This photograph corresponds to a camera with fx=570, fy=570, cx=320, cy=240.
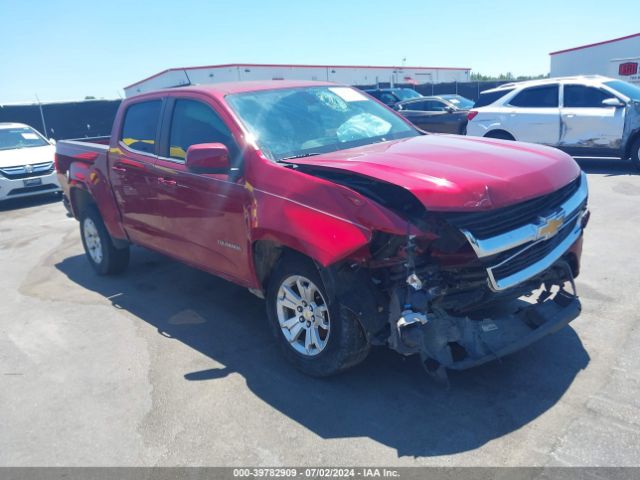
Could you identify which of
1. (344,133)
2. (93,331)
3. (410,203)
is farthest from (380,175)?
(93,331)

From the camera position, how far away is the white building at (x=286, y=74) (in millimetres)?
33688

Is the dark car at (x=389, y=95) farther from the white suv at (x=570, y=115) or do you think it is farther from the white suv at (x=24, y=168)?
the white suv at (x=24, y=168)

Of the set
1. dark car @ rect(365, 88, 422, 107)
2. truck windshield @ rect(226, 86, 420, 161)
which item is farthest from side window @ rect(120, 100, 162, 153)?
dark car @ rect(365, 88, 422, 107)

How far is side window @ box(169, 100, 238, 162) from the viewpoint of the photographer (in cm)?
447

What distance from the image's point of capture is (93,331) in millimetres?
5164

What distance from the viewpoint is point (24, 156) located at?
12133 mm

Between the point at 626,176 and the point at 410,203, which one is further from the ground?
the point at 410,203

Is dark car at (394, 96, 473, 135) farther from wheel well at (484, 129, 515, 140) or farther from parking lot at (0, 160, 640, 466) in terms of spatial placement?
parking lot at (0, 160, 640, 466)

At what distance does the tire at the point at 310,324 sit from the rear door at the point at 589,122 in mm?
8626

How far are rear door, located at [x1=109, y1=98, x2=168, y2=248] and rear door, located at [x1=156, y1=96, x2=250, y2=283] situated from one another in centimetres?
18

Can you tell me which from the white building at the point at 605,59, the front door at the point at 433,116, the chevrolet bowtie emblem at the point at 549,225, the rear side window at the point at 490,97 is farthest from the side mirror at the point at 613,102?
the white building at the point at 605,59

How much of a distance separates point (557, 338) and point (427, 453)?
5.60ft

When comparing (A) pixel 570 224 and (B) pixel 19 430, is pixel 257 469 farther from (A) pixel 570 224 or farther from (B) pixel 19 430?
(A) pixel 570 224

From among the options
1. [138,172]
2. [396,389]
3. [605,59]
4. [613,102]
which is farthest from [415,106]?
[605,59]
